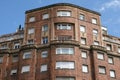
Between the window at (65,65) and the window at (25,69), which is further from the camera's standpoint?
the window at (25,69)

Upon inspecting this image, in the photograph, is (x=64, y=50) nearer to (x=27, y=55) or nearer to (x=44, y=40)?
(x=44, y=40)

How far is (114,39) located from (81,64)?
14.6 metres

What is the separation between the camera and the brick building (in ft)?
200

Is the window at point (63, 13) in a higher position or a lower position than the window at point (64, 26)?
higher

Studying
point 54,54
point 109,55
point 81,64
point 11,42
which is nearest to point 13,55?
point 11,42

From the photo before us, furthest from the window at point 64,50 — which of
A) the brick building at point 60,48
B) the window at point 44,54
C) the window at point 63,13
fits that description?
the window at point 63,13

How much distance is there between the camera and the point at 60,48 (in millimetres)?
61750

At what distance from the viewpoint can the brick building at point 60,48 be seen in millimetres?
60906

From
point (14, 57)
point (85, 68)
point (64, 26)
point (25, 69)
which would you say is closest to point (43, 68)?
point (25, 69)

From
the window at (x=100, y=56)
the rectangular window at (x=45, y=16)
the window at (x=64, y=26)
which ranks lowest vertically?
the window at (x=100, y=56)

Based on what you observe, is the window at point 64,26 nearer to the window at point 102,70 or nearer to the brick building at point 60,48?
the brick building at point 60,48

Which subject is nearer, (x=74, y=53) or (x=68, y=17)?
(x=74, y=53)

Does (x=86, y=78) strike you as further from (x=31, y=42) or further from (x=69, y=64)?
(x=31, y=42)

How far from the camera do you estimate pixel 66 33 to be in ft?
211
